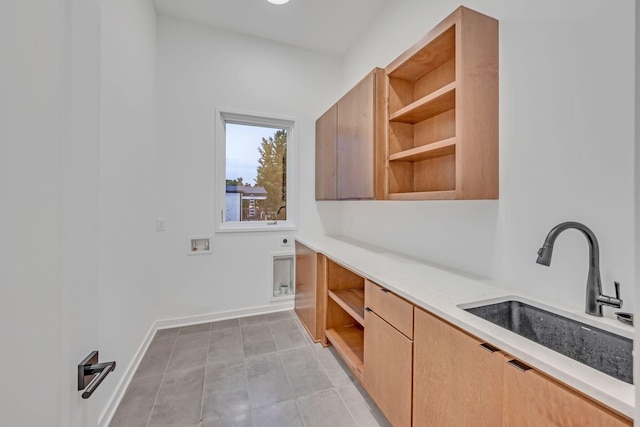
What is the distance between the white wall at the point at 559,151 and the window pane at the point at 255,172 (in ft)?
6.74

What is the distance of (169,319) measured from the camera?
8.98 feet

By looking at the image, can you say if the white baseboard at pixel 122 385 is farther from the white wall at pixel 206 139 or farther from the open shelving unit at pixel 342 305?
the open shelving unit at pixel 342 305

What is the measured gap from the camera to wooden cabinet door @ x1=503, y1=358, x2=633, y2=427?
2.14ft

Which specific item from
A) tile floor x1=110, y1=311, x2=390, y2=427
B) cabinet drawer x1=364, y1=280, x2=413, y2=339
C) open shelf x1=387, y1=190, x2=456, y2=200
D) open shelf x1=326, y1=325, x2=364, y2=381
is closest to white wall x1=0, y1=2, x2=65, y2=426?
cabinet drawer x1=364, y1=280, x2=413, y2=339

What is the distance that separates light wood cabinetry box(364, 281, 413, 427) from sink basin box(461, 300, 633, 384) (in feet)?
1.12

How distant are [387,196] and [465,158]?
26.0 inches

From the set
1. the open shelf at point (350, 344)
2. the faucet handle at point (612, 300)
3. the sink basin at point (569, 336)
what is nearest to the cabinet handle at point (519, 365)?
the sink basin at point (569, 336)

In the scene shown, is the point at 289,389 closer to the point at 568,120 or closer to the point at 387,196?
the point at 387,196

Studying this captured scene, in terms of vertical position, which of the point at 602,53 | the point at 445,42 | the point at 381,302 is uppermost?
the point at 445,42

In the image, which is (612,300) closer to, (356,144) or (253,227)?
(356,144)

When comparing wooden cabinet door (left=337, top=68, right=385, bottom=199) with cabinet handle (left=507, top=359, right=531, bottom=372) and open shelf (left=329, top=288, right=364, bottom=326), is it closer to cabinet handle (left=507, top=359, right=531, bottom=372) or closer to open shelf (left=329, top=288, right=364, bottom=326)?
open shelf (left=329, top=288, right=364, bottom=326)

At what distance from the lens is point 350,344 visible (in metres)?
2.11

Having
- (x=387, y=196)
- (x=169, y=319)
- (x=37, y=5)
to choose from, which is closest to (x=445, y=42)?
(x=387, y=196)

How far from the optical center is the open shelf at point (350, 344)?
186cm
